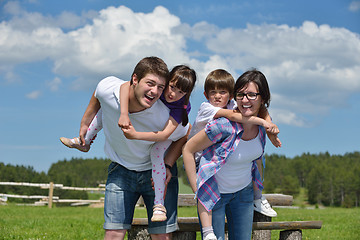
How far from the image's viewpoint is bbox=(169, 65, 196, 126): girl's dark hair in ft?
10.9

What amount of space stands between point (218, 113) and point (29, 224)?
737 centimetres

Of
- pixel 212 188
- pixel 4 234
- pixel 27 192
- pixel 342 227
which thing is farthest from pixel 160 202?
pixel 27 192

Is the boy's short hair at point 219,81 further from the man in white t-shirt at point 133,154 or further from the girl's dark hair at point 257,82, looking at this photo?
the man in white t-shirt at point 133,154

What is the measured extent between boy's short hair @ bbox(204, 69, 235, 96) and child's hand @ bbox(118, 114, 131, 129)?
98cm

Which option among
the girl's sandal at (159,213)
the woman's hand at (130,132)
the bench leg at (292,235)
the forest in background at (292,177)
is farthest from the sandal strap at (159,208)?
the forest in background at (292,177)

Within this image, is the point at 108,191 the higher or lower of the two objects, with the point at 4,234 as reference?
higher

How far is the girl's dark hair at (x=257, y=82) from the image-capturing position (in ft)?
11.1

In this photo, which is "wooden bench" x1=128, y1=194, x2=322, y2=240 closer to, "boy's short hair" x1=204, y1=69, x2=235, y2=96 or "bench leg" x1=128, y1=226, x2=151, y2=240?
"bench leg" x1=128, y1=226, x2=151, y2=240

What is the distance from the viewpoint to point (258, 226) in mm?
4402

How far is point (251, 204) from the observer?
359 cm

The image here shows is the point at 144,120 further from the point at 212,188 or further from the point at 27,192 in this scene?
the point at 27,192

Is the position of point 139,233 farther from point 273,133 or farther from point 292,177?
point 292,177

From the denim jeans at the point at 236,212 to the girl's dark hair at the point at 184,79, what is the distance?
78 centimetres

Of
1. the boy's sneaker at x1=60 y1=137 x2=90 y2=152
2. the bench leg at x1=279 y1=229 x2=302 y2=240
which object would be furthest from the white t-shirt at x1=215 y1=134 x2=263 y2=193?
the bench leg at x1=279 y1=229 x2=302 y2=240
